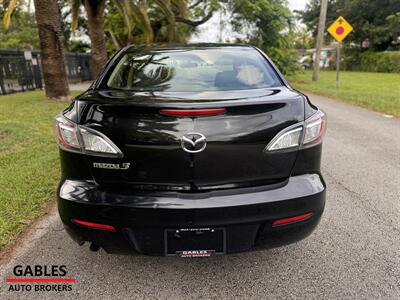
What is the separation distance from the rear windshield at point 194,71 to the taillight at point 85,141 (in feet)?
1.89

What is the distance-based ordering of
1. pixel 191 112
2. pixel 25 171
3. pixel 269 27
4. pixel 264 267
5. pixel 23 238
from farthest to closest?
1. pixel 269 27
2. pixel 25 171
3. pixel 23 238
4. pixel 264 267
5. pixel 191 112

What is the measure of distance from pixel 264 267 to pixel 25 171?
3.31m

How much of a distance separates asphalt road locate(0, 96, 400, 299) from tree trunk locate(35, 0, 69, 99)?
7387 millimetres

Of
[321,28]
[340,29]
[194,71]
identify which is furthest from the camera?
[321,28]

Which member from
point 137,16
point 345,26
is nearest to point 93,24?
point 137,16

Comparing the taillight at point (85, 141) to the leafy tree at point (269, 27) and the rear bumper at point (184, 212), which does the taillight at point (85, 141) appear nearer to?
the rear bumper at point (184, 212)

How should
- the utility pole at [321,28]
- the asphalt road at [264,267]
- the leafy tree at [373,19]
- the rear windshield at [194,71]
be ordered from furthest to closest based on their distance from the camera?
the leafy tree at [373,19] → the utility pole at [321,28] → the rear windshield at [194,71] → the asphalt road at [264,267]

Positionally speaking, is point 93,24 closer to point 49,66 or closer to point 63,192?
point 49,66

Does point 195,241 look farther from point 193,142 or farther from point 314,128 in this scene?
point 314,128

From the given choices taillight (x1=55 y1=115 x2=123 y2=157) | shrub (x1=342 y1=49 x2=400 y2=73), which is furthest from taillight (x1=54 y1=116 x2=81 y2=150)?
shrub (x1=342 y1=49 x2=400 y2=73)

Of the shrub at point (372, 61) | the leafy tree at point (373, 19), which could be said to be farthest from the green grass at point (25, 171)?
the leafy tree at point (373, 19)

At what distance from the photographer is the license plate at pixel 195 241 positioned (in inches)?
76.2

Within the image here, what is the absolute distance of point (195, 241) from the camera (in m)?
1.97

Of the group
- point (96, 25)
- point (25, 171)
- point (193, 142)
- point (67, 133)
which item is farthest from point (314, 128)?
point (96, 25)
